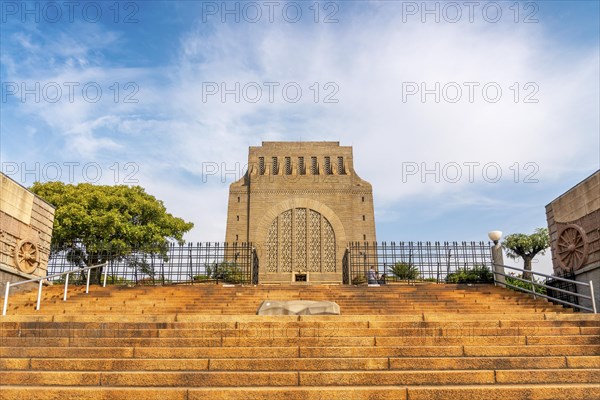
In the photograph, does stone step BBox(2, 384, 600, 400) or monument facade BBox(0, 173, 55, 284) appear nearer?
stone step BBox(2, 384, 600, 400)

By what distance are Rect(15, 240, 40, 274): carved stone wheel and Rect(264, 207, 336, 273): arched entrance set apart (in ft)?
65.0

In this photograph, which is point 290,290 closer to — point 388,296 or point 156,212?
point 388,296

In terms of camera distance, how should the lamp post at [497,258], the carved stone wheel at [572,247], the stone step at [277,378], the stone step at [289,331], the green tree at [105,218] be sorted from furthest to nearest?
the green tree at [105,218], the lamp post at [497,258], the carved stone wheel at [572,247], the stone step at [289,331], the stone step at [277,378]

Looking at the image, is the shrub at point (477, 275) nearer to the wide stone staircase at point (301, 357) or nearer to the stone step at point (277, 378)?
the wide stone staircase at point (301, 357)

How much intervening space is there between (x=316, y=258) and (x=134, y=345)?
26877mm

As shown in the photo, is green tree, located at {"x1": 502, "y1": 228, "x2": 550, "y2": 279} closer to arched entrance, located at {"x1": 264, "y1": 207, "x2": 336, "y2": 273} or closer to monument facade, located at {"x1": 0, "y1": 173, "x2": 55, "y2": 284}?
arched entrance, located at {"x1": 264, "y1": 207, "x2": 336, "y2": 273}

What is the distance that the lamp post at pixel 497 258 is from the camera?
45.7ft

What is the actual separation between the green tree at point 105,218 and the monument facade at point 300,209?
244 inches

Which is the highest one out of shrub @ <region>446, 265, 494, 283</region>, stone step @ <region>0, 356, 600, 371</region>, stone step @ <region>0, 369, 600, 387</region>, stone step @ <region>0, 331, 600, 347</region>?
shrub @ <region>446, 265, 494, 283</region>

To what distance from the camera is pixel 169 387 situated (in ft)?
16.4

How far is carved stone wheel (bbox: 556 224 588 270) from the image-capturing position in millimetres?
12172

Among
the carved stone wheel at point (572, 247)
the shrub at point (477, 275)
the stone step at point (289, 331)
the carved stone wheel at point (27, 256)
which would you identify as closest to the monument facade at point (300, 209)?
the shrub at point (477, 275)

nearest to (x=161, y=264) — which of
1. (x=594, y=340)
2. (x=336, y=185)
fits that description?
(x=594, y=340)

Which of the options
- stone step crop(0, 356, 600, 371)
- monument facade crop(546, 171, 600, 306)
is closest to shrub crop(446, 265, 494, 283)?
monument facade crop(546, 171, 600, 306)
